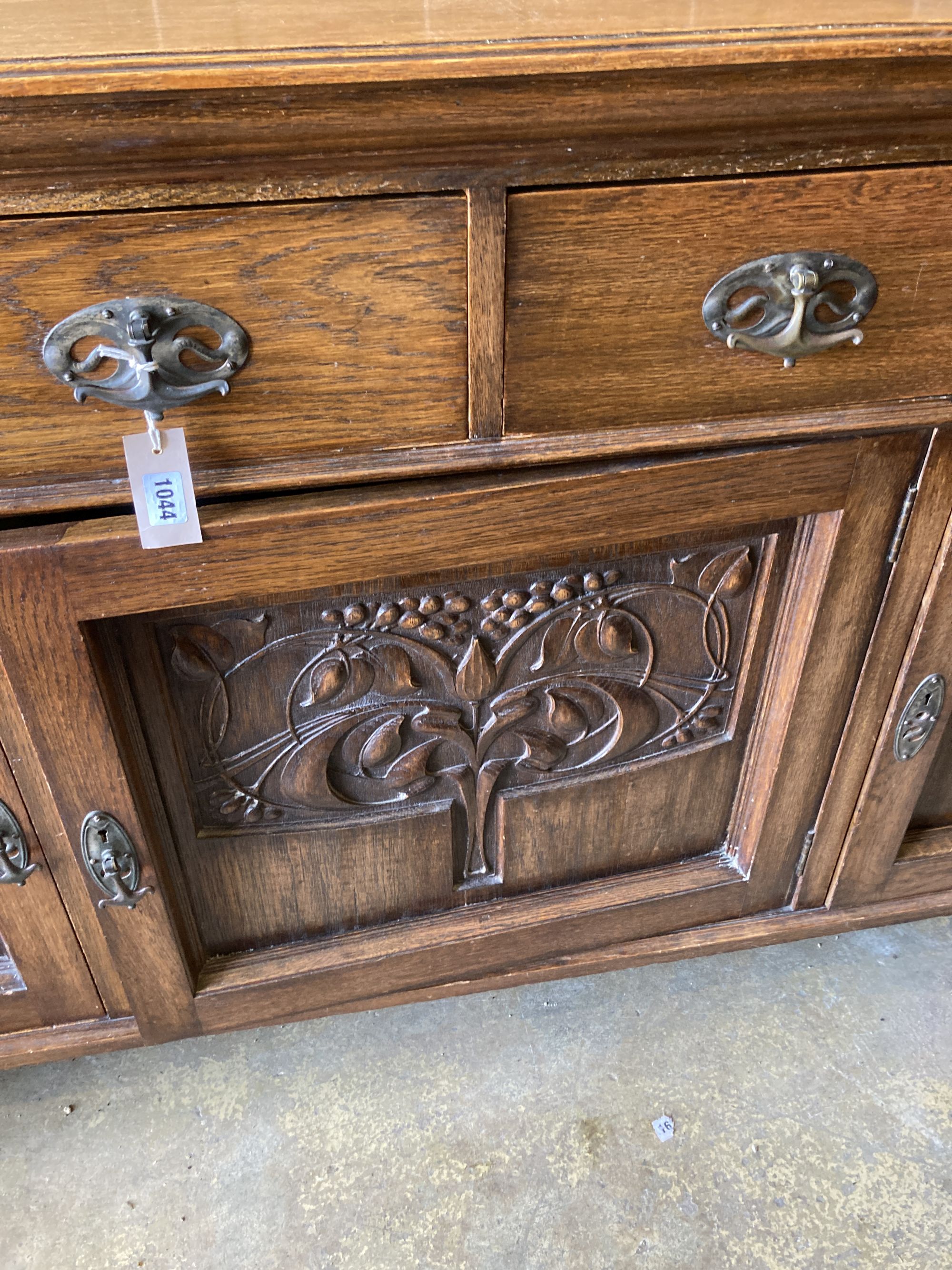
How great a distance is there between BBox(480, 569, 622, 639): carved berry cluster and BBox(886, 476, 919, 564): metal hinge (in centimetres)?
19

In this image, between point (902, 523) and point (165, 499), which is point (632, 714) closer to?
point (902, 523)

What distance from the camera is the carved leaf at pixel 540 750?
712mm

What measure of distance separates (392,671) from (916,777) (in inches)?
18.1

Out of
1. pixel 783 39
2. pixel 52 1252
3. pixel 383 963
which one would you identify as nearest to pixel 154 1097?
pixel 52 1252

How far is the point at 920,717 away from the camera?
2.49 ft

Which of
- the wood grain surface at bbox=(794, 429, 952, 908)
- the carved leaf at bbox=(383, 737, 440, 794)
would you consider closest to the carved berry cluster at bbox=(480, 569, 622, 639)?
the carved leaf at bbox=(383, 737, 440, 794)

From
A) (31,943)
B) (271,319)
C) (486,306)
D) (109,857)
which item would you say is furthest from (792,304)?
(31,943)

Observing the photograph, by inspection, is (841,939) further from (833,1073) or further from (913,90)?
(913,90)

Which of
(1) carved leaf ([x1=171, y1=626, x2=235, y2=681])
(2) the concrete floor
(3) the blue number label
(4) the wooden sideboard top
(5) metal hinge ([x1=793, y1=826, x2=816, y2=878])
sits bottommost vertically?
(2) the concrete floor

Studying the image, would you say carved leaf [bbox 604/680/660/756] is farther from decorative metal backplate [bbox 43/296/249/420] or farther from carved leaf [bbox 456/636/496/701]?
decorative metal backplate [bbox 43/296/249/420]

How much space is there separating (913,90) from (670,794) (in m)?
0.51

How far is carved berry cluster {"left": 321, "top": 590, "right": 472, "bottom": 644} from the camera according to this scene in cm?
62

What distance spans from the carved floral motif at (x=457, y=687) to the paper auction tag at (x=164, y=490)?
81 millimetres

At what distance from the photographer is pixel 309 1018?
2.68ft
